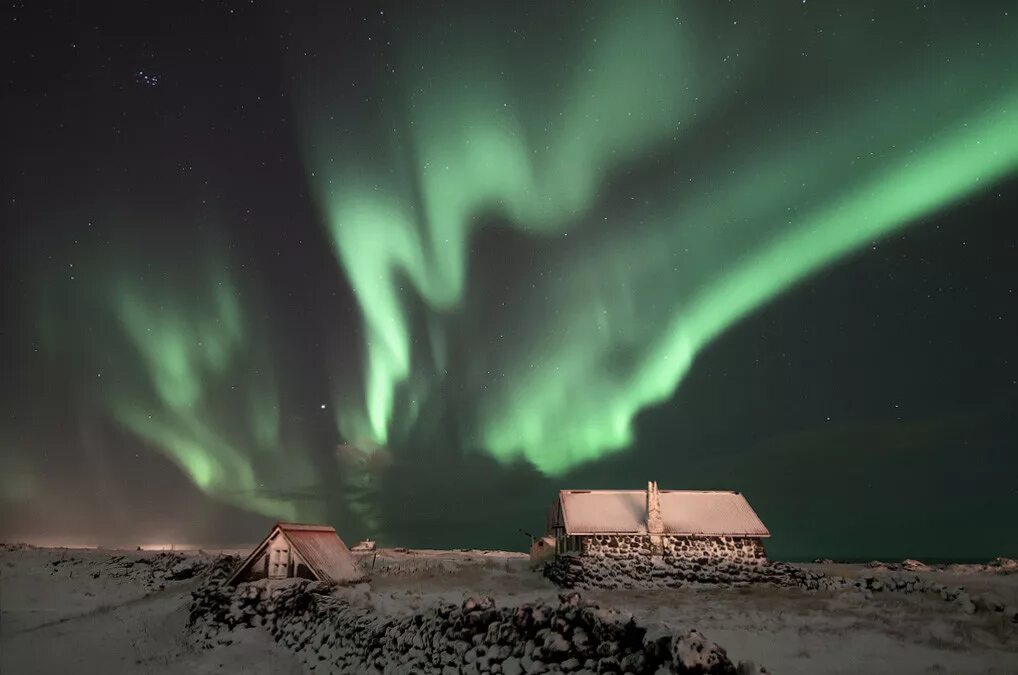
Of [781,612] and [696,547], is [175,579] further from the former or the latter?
[781,612]

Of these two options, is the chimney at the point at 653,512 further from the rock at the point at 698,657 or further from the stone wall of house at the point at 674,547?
the rock at the point at 698,657

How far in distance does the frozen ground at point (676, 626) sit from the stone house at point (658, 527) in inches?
115

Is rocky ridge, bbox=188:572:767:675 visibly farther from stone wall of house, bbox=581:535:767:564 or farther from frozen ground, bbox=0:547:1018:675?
stone wall of house, bbox=581:535:767:564

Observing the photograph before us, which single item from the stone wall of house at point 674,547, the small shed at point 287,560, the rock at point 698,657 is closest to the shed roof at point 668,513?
the stone wall of house at point 674,547

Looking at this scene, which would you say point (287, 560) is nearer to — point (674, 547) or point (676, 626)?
point (676, 626)

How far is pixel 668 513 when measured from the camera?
33.2 meters

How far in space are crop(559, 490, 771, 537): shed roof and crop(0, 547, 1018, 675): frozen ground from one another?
3850 mm

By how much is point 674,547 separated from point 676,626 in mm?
16588

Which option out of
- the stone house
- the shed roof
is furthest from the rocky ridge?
the shed roof

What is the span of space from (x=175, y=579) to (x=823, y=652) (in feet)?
113

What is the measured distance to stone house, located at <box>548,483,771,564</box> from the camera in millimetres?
31359

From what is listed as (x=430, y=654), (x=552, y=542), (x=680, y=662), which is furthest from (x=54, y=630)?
(x=552, y=542)

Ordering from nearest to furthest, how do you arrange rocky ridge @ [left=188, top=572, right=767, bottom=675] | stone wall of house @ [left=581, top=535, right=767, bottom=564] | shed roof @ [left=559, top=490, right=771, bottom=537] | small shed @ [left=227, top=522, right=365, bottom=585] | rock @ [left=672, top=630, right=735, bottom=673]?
rock @ [left=672, top=630, right=735, bottom=673], rocky ridge @ [left=188, top=572, right=767, bottom=675], small shed @ [left=227, top=522, right=365, bottom=585], stone wall of house @ [left=581, top=535, right=767, bottom=564], shed roof @ [left=559, top=490, right=771, bottom=537]

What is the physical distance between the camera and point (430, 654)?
40.2 ft
